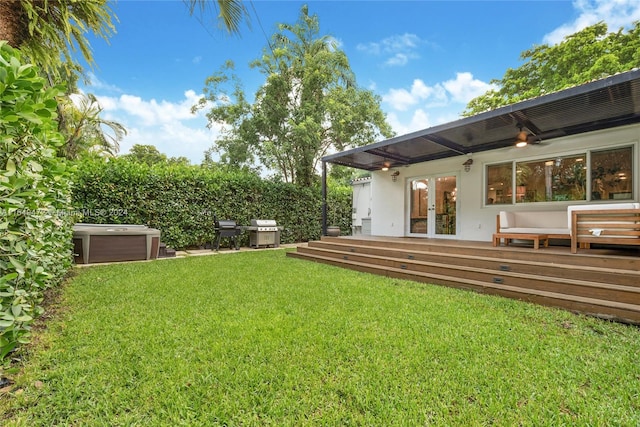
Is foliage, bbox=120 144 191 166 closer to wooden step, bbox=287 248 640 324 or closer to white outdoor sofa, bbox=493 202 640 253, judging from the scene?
wooden step, bbox=287 248 640 324

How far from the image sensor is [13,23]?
9.45 feet

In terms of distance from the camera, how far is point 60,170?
6.22 feet

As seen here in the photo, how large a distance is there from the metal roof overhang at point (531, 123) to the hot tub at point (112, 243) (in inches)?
205

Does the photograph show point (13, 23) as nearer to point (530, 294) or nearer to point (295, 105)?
point (530, 294)

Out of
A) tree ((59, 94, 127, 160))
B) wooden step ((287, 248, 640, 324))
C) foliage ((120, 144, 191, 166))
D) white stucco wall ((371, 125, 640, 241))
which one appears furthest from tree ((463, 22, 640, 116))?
foliage ((120, 144, 191, 166))

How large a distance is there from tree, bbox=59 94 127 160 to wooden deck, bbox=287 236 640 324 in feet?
38.3

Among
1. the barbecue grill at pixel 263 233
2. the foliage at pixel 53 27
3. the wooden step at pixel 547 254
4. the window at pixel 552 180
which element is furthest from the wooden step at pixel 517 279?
the foliage at pixel 53 27

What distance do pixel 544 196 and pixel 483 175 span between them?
1352 millimetres

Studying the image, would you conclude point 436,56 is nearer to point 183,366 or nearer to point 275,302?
point 275,302

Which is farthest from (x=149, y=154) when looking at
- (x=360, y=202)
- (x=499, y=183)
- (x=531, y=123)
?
(x=531, y=123)

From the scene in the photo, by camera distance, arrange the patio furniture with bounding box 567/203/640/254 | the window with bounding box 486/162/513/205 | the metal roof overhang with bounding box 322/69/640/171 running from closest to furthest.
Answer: the patio furniture with bounding box 567/203/640/254
the metal roof overhang with bounding box 322/69/640/171
the window with bounding box 486/162/513/205

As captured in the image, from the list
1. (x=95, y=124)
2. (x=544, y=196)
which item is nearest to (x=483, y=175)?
(x=544, y=196)

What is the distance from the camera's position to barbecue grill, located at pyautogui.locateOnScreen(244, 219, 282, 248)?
966cm

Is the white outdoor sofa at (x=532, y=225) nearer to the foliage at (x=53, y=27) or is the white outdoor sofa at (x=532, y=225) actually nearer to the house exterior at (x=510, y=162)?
the house exterior at (x=510, y=162)
